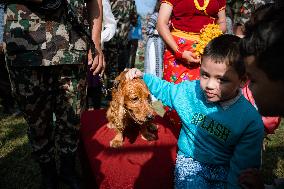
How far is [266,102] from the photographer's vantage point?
5.44 ft

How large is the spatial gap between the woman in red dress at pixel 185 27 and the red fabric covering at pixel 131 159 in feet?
2.10

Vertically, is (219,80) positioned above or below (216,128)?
above

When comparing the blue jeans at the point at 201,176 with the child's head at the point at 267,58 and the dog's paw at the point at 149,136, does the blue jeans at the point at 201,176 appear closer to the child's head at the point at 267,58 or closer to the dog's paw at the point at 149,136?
the dog's paw at the point at 149,136

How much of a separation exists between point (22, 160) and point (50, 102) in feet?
5.16

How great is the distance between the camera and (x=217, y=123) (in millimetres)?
2555

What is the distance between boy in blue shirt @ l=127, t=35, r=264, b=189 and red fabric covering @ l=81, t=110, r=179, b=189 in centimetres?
27

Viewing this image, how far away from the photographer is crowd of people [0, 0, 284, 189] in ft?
5.53

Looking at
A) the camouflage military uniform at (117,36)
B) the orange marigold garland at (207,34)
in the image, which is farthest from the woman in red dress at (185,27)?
the camouflage military uniform at (117,36)

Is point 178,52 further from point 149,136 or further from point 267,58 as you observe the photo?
point 267,58

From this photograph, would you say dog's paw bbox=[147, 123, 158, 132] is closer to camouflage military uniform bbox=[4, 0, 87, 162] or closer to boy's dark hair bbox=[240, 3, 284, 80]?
camouflage military uniform bbox=[4, 0, 87, 162]

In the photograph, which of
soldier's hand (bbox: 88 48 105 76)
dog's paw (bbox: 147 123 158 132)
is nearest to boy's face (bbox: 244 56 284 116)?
soldier's hand (bbox: 88 48 105 76)

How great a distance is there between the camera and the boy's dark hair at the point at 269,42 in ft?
4.98

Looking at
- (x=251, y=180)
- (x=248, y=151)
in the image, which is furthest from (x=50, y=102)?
(x=251, y=180)

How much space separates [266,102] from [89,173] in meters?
2.04
